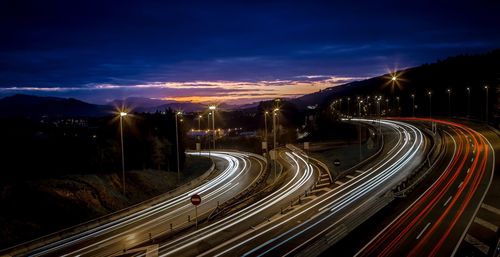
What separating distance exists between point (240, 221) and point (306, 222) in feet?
14.2

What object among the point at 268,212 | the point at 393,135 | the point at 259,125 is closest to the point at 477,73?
the point at 259,125

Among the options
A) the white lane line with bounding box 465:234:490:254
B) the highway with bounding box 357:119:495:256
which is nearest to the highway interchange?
the highway with bounding box 357:119:495:256

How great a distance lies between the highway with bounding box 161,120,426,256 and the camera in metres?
20.5

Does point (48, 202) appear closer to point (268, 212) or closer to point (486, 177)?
point (268, 212)

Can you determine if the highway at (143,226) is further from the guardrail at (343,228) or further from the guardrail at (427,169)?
the guardrail at (427,169)

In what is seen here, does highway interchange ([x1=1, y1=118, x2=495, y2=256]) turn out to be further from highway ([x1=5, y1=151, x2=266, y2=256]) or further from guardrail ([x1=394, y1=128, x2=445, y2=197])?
guardrail ([x1=394, y1=128, x2=445, y2=197])

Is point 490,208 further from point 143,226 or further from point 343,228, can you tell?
point 143,226

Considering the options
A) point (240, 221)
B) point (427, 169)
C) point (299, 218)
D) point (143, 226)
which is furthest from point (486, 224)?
point (143, 226)

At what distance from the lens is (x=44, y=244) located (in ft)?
72.9

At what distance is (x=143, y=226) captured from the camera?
26250 millimetres

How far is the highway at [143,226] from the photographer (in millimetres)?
21688

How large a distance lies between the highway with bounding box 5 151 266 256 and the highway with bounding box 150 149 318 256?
2123 mm

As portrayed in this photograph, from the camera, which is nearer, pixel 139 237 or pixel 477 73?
pixel 139 237

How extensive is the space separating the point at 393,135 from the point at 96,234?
56.0 metres
